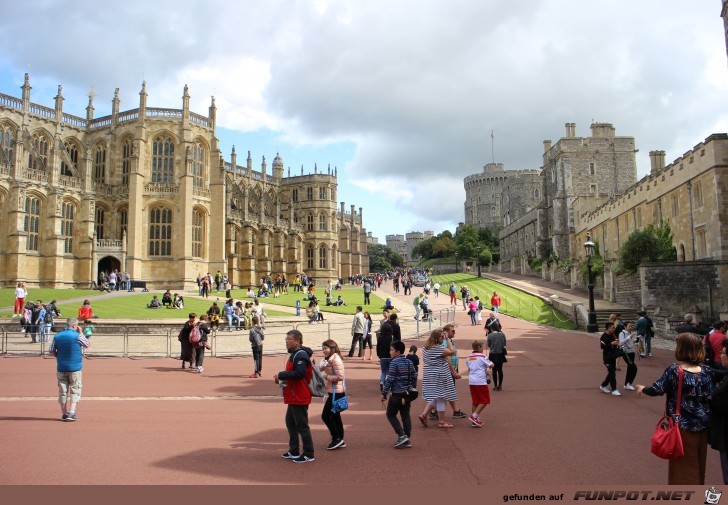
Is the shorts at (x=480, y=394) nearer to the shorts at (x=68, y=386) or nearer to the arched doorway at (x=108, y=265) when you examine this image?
the shorts at (x=68, y=386)

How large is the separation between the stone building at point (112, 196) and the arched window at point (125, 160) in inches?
3.6

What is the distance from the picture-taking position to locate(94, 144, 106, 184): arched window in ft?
168

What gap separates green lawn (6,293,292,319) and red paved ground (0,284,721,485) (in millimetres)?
13864

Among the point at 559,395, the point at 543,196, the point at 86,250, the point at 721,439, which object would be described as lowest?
the point at 559,395

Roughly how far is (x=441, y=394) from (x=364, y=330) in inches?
351

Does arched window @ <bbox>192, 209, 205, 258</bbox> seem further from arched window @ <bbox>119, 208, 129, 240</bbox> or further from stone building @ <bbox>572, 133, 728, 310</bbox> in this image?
stone building @ <bbox>572, 133, 728, 310</bbox>

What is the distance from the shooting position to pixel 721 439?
5.15 m

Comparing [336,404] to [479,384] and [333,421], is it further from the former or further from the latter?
[479,384]

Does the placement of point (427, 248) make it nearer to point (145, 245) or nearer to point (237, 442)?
point (145, 245)

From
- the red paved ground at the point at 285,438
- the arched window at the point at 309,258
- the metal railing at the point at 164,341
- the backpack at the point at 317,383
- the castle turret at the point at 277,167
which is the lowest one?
the red paved ground at the point at 285,438

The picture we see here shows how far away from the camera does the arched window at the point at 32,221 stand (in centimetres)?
4300

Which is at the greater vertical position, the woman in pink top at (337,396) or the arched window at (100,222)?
the arched window at (100,222)

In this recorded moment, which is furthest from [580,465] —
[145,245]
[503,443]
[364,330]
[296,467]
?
[145,245]

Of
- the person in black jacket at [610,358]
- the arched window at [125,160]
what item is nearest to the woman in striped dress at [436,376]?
the person in black jacket at [610,358]
